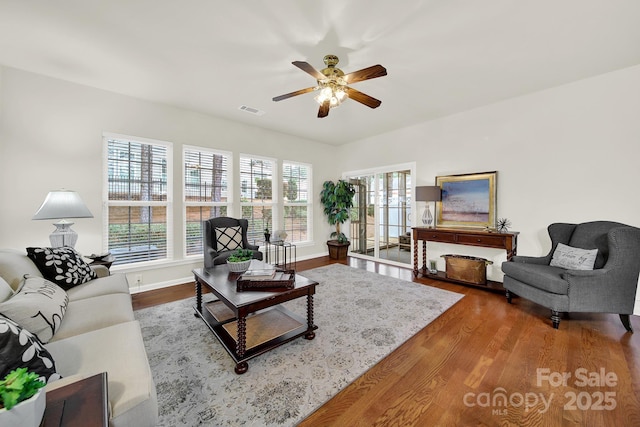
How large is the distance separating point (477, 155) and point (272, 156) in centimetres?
369

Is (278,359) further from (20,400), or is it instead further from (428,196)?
(428,196)

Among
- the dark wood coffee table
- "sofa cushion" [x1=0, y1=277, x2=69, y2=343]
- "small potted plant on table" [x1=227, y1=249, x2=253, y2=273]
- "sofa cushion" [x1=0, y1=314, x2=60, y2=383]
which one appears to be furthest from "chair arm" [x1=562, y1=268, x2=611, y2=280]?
"sofa cushion" [x1=0, y1=277, x2=69, y2=343]

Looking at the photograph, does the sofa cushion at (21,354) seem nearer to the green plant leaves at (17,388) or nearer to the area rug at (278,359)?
the green plant leaves at (17,388)

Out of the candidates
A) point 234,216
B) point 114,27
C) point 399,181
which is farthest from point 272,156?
point 114,27

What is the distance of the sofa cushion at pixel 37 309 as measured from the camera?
132 cm

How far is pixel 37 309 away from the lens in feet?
4.62

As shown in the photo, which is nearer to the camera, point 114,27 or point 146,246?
point 114,27

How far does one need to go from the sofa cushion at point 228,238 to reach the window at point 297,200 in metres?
1.51

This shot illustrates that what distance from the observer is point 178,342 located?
7.39 feet

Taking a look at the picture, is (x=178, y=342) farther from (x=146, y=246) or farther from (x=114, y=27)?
(x=114, y=27)

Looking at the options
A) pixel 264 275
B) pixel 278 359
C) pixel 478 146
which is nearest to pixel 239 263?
pixel 264 275

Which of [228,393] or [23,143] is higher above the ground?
[23,143]

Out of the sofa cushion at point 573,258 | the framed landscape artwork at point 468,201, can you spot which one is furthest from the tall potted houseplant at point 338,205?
the sofa cushion at point 573,258

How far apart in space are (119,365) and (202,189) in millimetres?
3426
